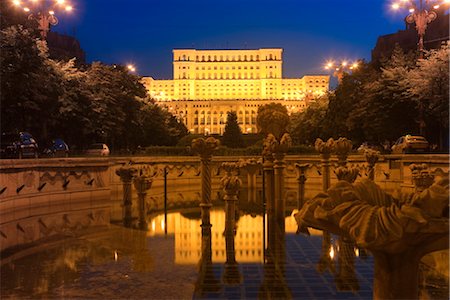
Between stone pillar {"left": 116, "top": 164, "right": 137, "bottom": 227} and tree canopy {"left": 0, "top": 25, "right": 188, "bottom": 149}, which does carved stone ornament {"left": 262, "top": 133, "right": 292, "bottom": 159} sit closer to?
stone pillar {"left": 116, "top": 164, "right": 137, "bottom": 227}

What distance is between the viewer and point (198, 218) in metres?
15.1

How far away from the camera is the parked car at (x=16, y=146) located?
990 inches

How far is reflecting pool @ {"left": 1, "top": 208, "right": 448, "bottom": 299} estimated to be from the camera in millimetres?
6984

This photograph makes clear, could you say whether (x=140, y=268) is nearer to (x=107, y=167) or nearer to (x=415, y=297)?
(x=415, y=297)

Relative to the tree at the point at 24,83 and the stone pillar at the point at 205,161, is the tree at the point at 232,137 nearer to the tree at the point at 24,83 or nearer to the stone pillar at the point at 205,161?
the tree at the point at 24,83

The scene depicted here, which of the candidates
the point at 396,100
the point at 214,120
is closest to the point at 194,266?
the point at 396,100

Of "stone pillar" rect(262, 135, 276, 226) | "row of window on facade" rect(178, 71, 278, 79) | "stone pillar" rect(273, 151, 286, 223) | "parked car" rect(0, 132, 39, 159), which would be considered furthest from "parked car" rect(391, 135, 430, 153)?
"row of window on facade" rect(178, 71, 278, 79)

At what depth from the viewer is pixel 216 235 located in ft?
38.8

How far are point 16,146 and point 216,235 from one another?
16.6 metres

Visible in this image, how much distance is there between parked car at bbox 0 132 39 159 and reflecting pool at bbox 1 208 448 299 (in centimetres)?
1439

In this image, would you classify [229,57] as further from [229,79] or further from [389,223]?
[389,223]

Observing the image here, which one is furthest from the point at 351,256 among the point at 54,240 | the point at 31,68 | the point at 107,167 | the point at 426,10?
the point at 426,10

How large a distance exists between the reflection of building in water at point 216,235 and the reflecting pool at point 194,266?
20 mm

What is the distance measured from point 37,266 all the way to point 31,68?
647 inches
